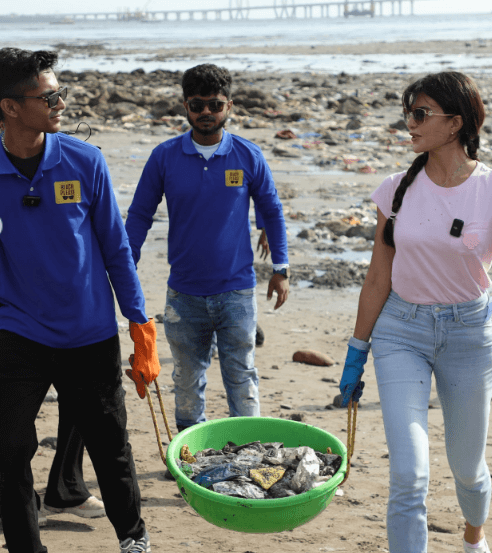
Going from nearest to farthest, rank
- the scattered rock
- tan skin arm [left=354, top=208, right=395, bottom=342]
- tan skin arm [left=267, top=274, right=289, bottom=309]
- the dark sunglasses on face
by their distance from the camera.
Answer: the dark sunglasses on face < tan skin arm [left=354, top=208, right=395, bottom=342] < tan skin arm [left=267, top=274, right=289, bottom=309] < the scattered rock

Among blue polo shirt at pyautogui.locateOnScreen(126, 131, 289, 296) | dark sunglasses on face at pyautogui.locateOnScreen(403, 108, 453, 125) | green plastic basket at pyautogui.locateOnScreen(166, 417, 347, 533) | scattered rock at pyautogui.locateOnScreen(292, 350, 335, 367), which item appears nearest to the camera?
green plastic basket at pyautogui.locateOnScreen(166, 417, 347, 533)

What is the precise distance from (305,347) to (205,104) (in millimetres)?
Answer: 2776

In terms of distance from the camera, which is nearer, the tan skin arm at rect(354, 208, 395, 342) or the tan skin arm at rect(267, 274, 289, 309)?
the tan skin arm at rect(354, 208, 395, 342)

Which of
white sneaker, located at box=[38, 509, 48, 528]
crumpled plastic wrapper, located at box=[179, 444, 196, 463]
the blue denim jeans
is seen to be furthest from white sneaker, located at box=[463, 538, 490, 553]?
white sneaker, located at box=[38, 509, 48, 528]

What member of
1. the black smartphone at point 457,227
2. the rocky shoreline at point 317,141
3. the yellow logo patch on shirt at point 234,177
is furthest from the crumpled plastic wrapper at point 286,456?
the rocky shoreline at point 317,141

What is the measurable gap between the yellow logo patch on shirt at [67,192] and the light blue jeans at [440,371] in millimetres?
1210

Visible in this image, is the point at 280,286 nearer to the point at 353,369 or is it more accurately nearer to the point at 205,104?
the point at 205,104

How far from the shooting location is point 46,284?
2840 millimetres

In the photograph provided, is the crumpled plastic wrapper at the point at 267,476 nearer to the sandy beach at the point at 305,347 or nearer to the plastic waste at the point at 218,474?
the plastic waste at the point at 218,474

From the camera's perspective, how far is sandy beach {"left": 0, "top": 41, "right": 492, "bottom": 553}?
11.5 feet

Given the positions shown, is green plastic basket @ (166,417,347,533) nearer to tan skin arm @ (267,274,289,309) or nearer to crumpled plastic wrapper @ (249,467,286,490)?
crumpled plastic wrapper @ (249,467,286,490)

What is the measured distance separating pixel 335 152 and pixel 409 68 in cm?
2448

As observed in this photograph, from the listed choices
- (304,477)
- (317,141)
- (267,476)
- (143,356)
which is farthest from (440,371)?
(317,141)

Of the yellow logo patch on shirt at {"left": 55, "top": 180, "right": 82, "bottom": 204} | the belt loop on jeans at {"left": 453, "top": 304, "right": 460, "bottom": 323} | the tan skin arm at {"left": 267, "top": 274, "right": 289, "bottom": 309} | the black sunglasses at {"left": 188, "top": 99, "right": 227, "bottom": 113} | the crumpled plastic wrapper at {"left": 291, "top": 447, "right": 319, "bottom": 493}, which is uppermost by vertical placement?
the black sunglasses at {"left": 188, "top": 99, "right": 227, "bottom": 113}
